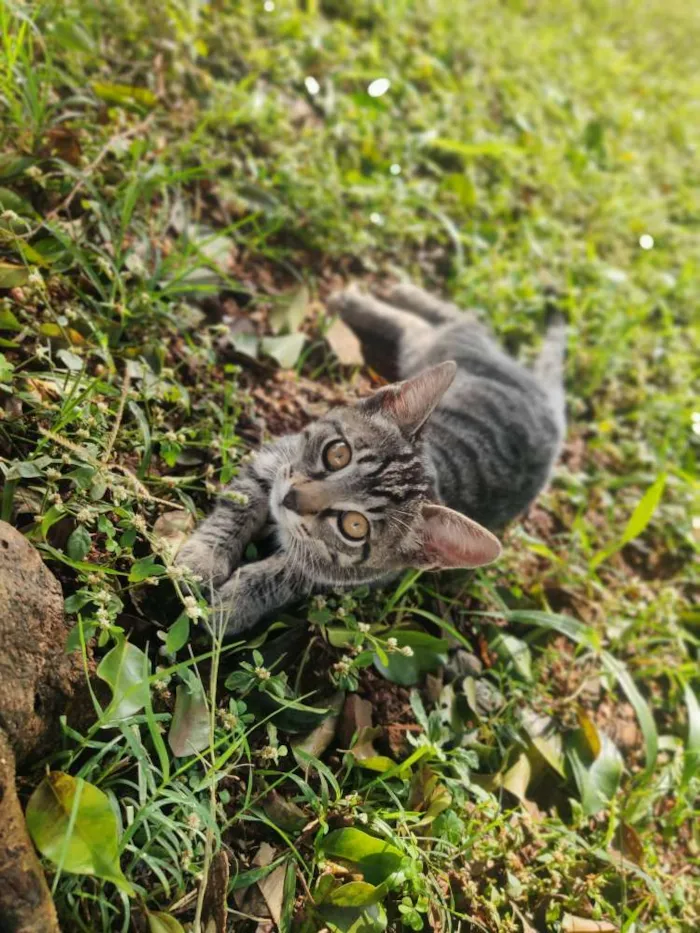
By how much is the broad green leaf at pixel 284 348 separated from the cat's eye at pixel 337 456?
2.61 feet

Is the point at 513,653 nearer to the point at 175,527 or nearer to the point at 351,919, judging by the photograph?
the point at 351,919

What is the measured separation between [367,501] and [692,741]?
1.88 meters

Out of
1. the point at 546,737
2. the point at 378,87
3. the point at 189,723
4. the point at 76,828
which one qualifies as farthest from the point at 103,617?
the point at 378,87

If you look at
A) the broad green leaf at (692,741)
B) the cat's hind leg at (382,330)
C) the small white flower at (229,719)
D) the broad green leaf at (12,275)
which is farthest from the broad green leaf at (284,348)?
the broad green leaf at (692,741)

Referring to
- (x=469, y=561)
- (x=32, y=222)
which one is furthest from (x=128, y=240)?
(x=469, y=561)

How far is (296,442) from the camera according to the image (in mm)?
2811

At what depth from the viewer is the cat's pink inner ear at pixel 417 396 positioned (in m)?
2.50

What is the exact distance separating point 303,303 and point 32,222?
4.41 feet

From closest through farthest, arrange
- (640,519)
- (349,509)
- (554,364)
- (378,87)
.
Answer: (349,509)
(640,519)
(554,364)
(378,87)

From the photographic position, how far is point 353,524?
8.46 ft

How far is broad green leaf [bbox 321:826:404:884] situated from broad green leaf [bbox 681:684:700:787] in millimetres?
1522

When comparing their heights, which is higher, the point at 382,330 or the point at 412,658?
the point at 382,330

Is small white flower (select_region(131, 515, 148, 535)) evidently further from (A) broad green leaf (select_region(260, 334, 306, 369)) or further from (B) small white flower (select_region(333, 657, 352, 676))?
(A) broad green leaf (select_region(260, 334, 306, 369))

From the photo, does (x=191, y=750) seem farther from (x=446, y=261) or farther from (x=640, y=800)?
(x=446, y=261)
